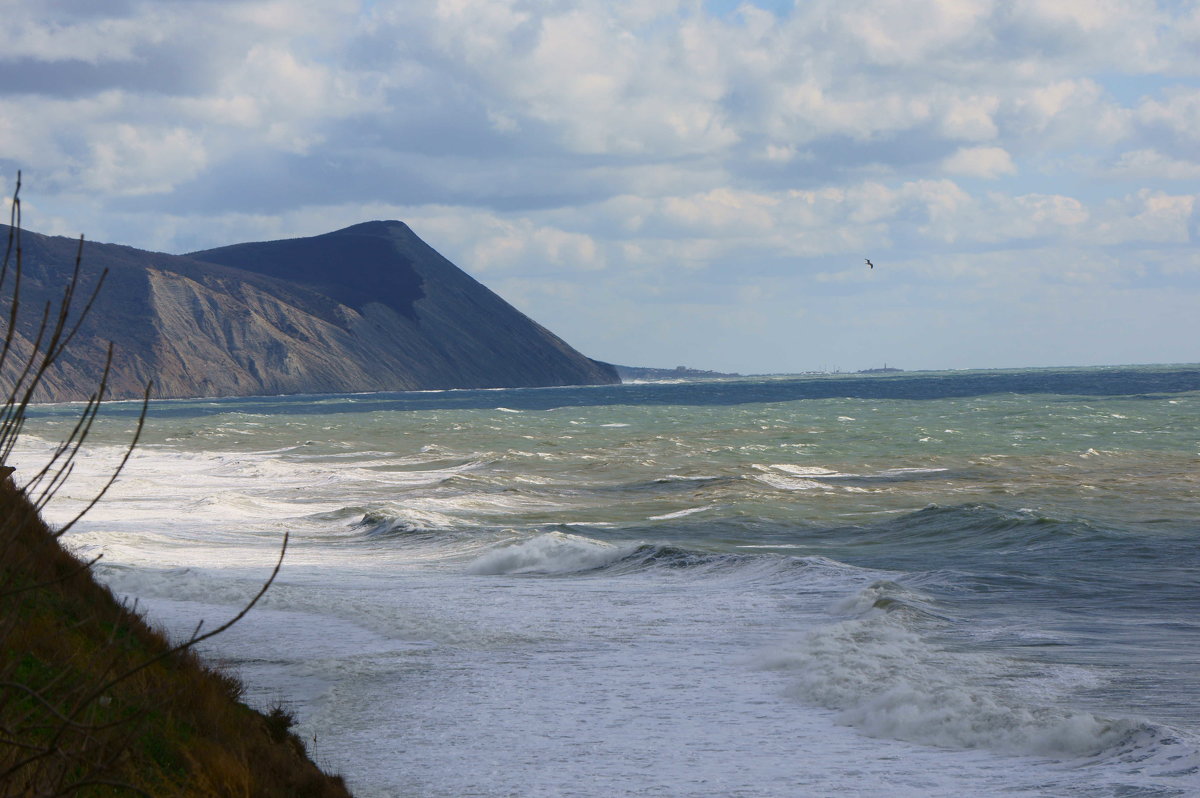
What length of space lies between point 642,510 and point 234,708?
18.8m

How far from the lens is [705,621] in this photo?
1278 cm

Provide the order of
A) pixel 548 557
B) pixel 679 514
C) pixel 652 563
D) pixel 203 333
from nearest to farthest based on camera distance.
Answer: pixel 652 563 < pixel 548 557 < pixel 679 514 < pixel 203 333

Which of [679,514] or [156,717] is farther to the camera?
[679,514]


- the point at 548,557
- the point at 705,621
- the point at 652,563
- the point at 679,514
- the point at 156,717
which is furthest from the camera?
the point at 679,514

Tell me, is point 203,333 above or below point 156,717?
above

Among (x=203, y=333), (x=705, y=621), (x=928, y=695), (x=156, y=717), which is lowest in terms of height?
(x=705, y=621)

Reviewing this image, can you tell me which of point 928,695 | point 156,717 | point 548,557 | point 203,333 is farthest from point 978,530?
point 203,333

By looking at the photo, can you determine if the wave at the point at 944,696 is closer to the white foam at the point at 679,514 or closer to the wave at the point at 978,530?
the wave at the point at 978,530

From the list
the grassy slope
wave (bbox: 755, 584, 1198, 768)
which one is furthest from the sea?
the grassy slope

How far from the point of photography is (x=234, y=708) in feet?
23.6

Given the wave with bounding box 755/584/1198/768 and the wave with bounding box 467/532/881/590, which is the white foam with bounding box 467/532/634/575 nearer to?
the wave with bounding box 467/532/881/590

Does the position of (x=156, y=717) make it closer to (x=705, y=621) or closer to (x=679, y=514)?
(x=705, y=621)

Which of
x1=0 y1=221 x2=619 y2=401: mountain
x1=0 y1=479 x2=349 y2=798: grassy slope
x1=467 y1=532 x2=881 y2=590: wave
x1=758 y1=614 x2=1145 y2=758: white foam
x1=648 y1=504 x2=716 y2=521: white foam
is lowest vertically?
x1=648 y1=504 x2=716 y2=521: white foam

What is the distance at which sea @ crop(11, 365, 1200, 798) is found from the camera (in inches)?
307
